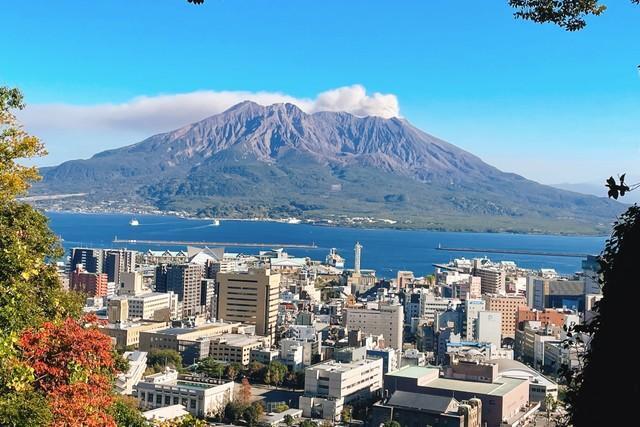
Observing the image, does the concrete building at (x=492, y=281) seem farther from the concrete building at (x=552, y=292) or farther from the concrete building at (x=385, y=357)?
the concrete building at (x=385, y=357)

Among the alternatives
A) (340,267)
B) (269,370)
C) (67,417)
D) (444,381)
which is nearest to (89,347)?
(67,417)

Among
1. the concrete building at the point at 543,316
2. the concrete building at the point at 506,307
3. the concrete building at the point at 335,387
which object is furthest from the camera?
the concrete building at the point at 506,307

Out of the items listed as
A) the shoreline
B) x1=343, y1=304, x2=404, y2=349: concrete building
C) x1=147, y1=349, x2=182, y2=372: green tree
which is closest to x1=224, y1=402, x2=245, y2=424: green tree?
x1=147, y1=349, x2=182, y2=372: green tree

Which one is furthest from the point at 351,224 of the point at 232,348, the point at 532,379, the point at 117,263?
the point at 532,379

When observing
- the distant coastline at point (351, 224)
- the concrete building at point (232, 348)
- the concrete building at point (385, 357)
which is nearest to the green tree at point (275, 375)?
the concrete building at point (232, 348)

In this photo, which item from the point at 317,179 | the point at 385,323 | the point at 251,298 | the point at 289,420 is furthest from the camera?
the point at 317,179

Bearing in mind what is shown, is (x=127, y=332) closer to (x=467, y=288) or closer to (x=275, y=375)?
(x=275, y=375)

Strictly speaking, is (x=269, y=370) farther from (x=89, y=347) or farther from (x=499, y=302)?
(x=89, y=347)

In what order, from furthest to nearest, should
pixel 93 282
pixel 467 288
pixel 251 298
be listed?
pixel 467 288 → pixel 93 282 → pixel 251 298
